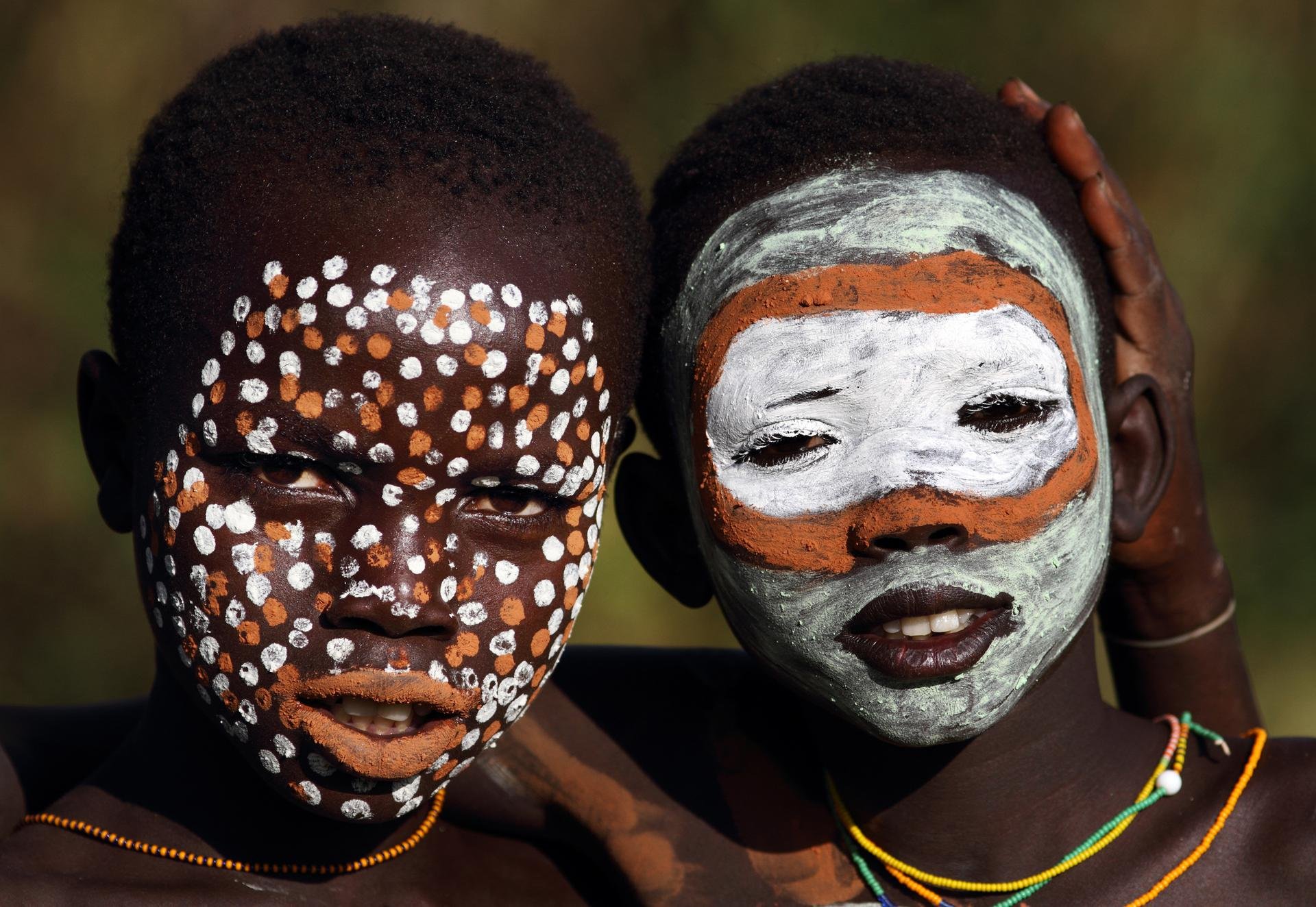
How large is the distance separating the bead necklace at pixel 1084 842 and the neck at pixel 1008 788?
0.8 inches

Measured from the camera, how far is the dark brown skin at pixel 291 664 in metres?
2.24

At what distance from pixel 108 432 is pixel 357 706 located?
0.65 m

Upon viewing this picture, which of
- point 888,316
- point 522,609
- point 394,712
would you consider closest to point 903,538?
point 888,316

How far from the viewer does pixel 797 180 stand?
2.57 m

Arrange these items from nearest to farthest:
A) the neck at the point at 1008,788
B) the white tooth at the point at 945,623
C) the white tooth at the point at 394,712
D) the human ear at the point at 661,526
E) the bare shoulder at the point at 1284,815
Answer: the white tooth at the point at 394,712 < the white tooth at the point at 945,623 < the bare shoulder at the point at 1284,815 < the neck at the point at 1008,788 < the human ear at the point at 661,526

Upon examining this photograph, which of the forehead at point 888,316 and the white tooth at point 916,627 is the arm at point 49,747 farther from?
the white tooth at point 916,627

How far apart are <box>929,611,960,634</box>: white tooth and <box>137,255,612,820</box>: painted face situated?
61 cm

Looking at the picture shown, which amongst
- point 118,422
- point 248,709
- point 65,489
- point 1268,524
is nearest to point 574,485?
point 248,709

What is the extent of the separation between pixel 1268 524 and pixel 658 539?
4.02m

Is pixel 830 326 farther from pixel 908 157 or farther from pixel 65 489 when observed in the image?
pixel 65 489

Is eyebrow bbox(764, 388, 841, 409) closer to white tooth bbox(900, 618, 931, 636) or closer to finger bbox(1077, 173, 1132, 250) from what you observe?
white tooth bbox(900, 618, 931, 636)

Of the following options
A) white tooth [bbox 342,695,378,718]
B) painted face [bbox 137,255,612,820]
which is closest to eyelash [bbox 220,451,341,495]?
painted face [bbox 137,255,612,820]

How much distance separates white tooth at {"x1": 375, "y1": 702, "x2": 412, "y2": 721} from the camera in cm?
230

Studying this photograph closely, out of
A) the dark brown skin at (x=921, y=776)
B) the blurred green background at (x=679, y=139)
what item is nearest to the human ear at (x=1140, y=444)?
the dark brown skin at (x=921, y=776)
